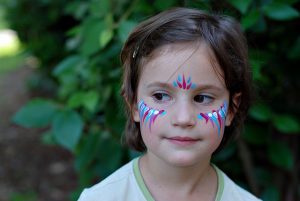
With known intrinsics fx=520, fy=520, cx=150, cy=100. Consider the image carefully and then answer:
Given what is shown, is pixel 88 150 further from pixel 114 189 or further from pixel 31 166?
pixel 31 166

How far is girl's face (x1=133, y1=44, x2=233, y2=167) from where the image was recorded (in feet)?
5.36

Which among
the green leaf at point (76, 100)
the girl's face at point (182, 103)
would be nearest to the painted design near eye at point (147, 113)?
→ the girl's face at point (182, 103)

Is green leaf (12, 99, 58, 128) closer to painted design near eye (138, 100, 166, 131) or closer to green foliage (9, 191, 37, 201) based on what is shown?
painted design near eye (138, 100, 166, 131)

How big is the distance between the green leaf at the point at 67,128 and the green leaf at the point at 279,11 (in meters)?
1.01

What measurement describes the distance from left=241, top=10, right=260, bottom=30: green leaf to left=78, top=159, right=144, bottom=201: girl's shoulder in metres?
0.84

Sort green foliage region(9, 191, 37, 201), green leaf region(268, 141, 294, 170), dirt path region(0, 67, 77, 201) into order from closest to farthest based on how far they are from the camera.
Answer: green leaf region(268, 141, 294, 170), green foliage region(9, 191, 37, 201), dirt path region(0, 67, 77, 201)

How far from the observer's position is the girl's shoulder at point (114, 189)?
1768mm

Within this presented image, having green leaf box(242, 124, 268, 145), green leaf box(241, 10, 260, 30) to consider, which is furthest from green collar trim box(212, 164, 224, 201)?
green leaf box(242, 124, 268, 145)

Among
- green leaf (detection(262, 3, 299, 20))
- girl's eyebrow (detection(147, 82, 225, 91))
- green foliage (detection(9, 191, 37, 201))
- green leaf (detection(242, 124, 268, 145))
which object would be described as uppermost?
green leaf (detection(262, 3, 299, 20))

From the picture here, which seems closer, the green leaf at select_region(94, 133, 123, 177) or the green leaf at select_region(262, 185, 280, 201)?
the green leaf at select_region(94, 133, 123, 177)

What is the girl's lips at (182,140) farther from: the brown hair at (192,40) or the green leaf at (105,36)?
the green leaf at (105,36)

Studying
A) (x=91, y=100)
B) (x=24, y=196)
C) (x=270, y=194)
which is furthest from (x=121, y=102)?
(x=24, y=196)

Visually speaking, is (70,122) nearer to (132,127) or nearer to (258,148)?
(132,127)

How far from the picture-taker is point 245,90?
6.36 ft
